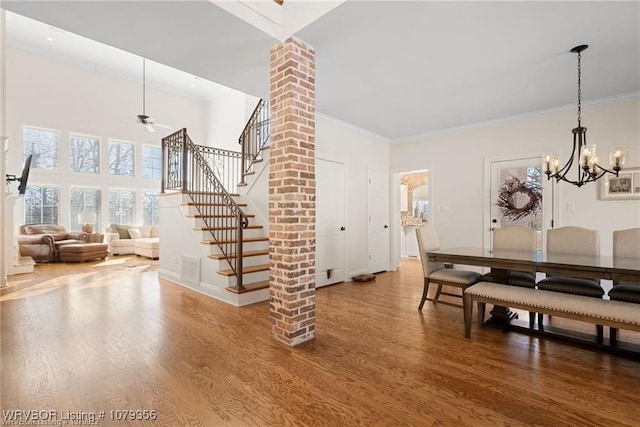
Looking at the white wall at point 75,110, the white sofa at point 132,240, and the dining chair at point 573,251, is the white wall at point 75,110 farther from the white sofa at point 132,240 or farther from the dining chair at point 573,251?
the dining chair at point 573,251

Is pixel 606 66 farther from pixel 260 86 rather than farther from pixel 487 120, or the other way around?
pixel 260 86

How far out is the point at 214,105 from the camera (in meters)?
10.7

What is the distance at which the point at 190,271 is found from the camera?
462 cm

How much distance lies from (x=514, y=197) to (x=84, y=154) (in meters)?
10.9

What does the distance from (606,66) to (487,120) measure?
1870 mm

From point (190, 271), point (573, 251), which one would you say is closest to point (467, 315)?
point (573, 251)

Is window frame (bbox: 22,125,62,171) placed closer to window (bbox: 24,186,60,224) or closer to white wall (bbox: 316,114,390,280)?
window (bbox: 24,186,60,224)

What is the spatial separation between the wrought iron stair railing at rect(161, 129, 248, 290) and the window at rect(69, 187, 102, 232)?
198 inches

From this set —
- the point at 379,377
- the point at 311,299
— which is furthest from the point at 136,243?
the point at 379,377

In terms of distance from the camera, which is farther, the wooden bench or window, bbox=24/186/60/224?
window, bbox=24/186/60/224

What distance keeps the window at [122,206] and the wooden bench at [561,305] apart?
33.1 feet

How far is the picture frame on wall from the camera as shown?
3.96 m

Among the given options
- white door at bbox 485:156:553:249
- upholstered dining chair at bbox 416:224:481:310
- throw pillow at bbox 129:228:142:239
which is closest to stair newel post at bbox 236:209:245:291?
upholstered dining chair at bbox 416:224:481:310

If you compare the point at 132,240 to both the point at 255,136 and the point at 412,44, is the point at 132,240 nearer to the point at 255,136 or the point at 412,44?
the point at 255,136
